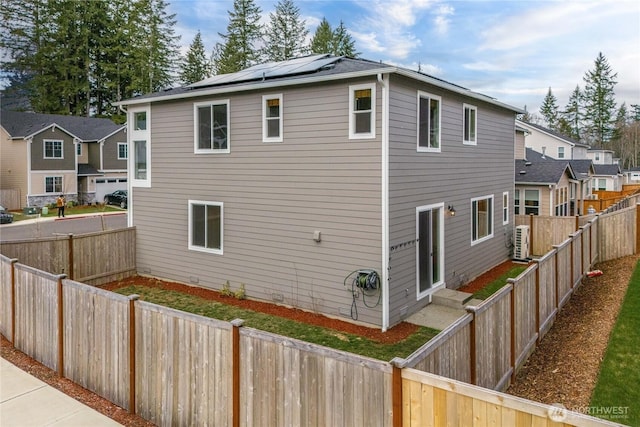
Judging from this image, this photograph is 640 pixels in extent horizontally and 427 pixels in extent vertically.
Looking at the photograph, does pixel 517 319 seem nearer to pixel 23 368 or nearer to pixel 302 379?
pixel 302 379

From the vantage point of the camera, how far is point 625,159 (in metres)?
73.8

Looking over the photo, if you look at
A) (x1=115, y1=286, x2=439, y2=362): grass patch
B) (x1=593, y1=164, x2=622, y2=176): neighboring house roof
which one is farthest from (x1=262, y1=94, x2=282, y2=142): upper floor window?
(x1=593, y1=164, x2=622, y2=176): neighboring house roof

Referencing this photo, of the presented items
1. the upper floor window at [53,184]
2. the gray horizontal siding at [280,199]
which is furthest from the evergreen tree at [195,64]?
the gray horizontal siding at [280,199]

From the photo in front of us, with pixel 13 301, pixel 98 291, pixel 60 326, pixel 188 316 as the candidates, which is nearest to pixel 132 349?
pixel 98 291

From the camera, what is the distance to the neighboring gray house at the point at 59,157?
99.3 ft

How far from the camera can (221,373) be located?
14.7ft

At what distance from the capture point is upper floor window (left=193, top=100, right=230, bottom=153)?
11.5 metres

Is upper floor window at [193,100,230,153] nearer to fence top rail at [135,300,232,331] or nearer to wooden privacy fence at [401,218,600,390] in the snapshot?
fence top rail at [135,300,232,331]

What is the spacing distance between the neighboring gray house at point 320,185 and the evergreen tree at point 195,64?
1475 inches

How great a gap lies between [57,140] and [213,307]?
28257 millimetres

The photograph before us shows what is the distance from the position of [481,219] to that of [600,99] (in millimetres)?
60893

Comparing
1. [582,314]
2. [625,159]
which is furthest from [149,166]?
[625,159]

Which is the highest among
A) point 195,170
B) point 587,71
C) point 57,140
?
point 587,71

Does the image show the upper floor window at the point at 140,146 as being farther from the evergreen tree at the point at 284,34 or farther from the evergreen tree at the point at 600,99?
the evergreen tree at the point at 600,99
